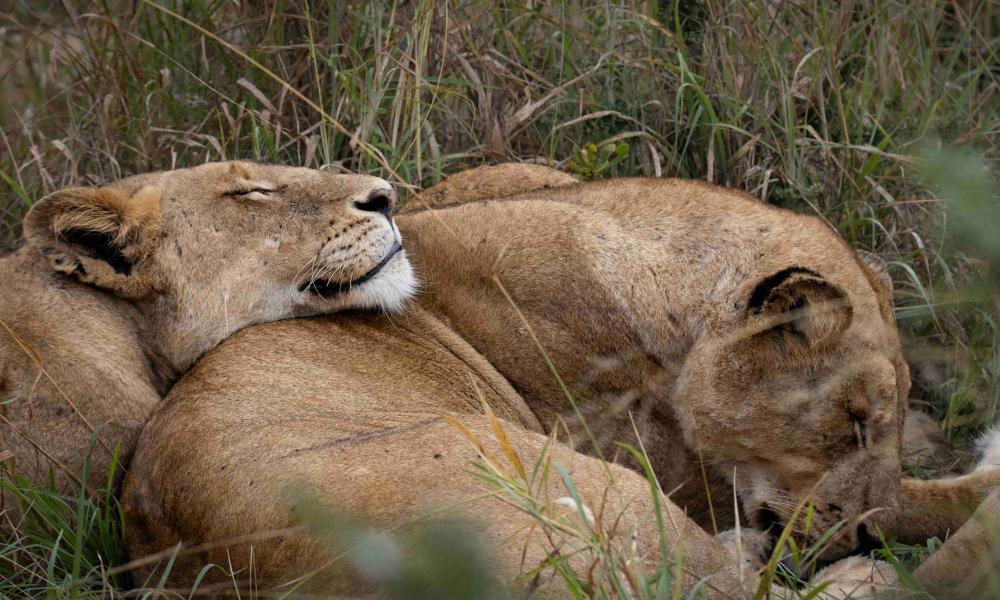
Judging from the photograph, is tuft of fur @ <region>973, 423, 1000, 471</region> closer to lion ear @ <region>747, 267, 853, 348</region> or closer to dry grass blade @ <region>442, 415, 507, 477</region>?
lion ear @ <region>747, 267, 853, 348</region>

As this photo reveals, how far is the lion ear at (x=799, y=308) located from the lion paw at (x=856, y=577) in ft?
1.97

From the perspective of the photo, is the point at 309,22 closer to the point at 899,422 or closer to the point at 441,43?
the point at 441,43

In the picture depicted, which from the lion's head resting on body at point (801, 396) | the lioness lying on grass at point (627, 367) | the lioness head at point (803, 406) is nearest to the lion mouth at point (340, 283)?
the lioness lying on grass at point (627, 367)

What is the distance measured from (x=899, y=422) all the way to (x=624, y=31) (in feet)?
8.22

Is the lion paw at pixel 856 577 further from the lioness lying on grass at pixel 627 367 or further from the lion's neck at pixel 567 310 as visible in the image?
the lion's neck at pixel 567 310

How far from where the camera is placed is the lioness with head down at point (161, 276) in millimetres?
3273

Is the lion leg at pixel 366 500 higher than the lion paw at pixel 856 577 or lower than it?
higher

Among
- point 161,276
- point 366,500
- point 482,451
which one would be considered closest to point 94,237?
point 161,276

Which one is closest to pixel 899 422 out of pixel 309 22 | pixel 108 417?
pixel 108 417

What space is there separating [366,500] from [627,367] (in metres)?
1.25

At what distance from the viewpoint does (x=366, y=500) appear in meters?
2.49

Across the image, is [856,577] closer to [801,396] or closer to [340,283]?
[801,396]

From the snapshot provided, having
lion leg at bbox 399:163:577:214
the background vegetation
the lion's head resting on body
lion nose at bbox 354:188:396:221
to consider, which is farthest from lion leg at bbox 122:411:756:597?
the background vegetation

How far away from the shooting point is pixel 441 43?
516cm
